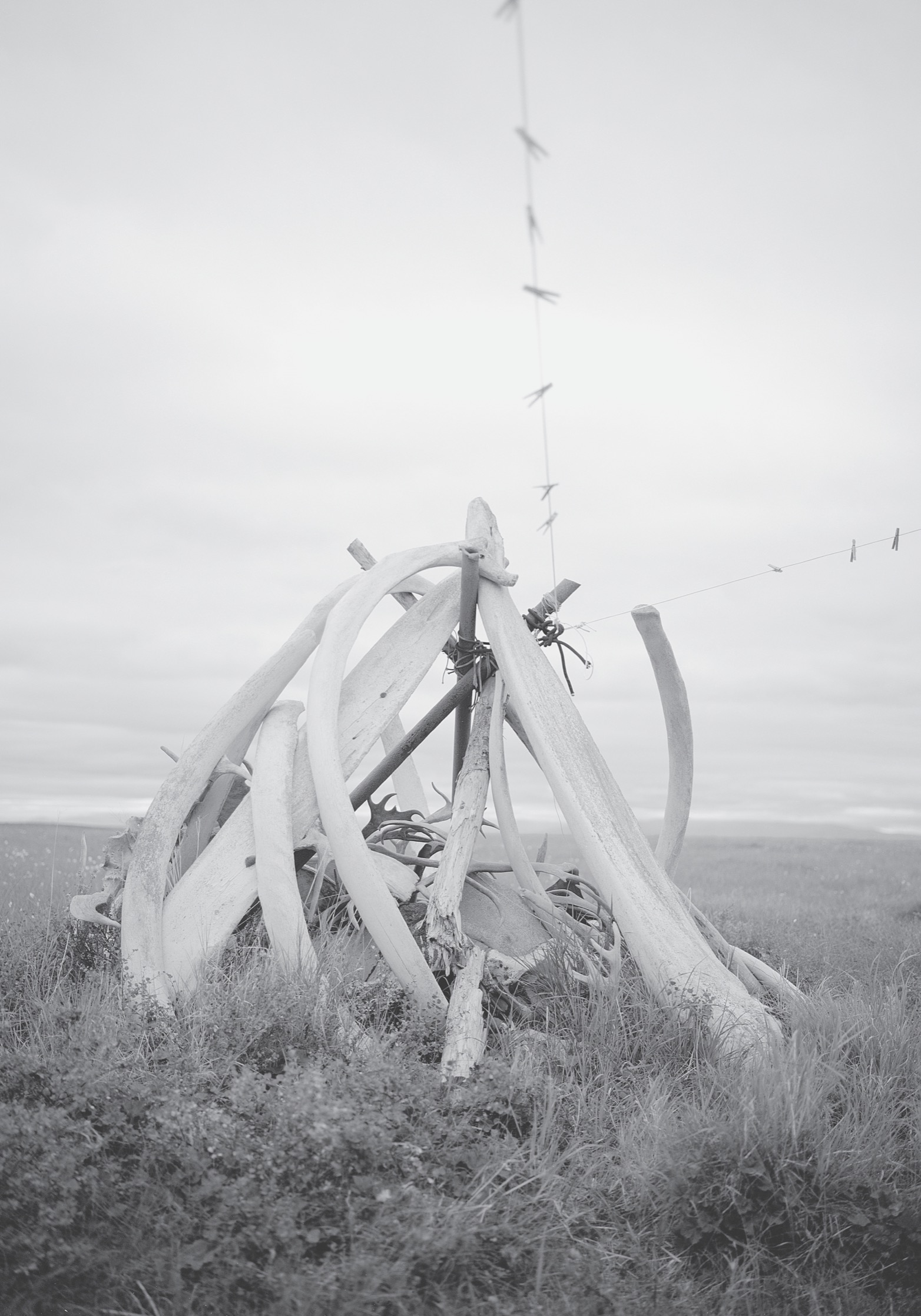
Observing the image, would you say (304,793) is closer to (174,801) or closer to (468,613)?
(174,801)

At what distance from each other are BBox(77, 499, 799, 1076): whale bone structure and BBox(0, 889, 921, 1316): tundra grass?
1.19 ft

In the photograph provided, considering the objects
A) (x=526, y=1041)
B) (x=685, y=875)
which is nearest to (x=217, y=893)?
(x=526, y=1041)

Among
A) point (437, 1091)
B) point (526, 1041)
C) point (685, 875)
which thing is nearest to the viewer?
point (437, 1091)

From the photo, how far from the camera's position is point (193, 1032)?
4.52 m

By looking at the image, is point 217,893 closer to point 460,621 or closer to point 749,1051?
point 460,621

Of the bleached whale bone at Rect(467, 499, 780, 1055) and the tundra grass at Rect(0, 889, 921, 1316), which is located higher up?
the bleached whale bone at Rect(467, 499, 780, 1055)

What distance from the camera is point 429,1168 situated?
3529 millimetres

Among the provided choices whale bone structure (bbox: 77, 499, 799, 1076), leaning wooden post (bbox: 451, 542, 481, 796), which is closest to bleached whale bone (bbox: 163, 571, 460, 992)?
whale bone structure (bbox: 77, 499, 799, 1076)

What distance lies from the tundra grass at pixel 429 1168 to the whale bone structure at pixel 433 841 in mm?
363

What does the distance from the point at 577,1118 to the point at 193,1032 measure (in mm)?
1869

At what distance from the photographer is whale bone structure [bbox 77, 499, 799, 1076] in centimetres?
518

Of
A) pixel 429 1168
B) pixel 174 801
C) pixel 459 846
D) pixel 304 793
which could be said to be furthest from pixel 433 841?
pixel 429 1168

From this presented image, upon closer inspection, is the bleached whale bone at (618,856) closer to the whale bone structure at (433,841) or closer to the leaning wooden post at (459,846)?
the whale bone structure at (433,841)

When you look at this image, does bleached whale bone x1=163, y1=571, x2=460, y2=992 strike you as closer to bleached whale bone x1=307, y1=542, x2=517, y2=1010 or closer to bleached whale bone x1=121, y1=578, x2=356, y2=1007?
bleached whale bone x1=121, y1=578, x2=356, y2=1007
